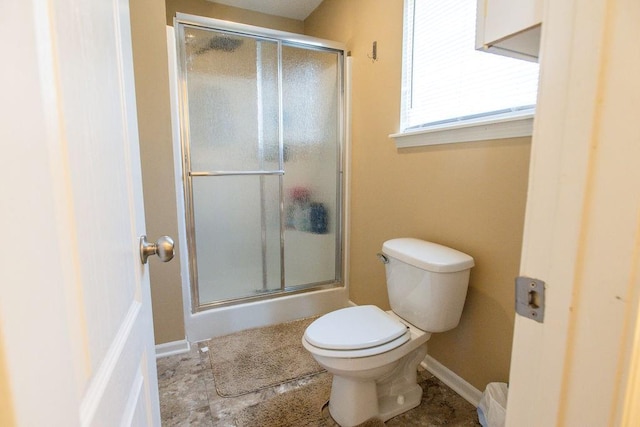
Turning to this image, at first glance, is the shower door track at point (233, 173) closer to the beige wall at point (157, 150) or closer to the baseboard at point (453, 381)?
the beige wall at point (157, 150)

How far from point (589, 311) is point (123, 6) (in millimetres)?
1003

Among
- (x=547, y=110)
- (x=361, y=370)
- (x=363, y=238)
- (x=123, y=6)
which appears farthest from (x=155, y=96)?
(x=547, y=110)

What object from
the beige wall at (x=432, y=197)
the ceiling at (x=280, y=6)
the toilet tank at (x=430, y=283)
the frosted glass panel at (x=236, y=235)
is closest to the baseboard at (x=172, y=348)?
the frosted glass panel at (x=236, y=235)

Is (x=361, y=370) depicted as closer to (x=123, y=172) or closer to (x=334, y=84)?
(x=123, y=172)

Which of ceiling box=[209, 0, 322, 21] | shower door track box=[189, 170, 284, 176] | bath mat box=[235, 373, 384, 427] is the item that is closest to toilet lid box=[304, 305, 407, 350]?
bath mat box=[235, 373, 384, 427]

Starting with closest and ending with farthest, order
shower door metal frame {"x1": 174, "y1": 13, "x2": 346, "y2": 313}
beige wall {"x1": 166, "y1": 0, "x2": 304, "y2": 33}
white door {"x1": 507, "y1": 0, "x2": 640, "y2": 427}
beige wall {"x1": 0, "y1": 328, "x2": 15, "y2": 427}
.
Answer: beige wall {"x1": 0, "y1": 328, "x2": 15, "y2": 427}, white door {"x1": 507, "y1": 0, "x2": 640, "y2": 427}, shower door metal frame {"x1": 174, "y1": 13, "x2": 346, "y2": 313}, beige wall {"x1": 166, "y1": 0, "x2": 304, "y2": 33}

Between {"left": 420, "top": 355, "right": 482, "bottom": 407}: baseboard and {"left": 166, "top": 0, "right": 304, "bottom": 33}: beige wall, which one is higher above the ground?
{"left": 166, "top": 0, "right": 304, "bottom": 33}: beige wall

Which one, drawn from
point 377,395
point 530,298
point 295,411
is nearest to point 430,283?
point 377,395

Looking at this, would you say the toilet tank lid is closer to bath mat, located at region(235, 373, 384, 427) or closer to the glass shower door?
bath mat, located at region(235, 373, 384, 427)

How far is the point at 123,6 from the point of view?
2.33 ft

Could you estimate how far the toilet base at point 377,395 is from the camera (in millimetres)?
1427

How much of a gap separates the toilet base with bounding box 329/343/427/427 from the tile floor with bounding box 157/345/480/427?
1.7 inches

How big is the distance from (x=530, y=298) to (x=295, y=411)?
1379mm

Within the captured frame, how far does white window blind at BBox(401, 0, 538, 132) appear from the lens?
132 centimetres
